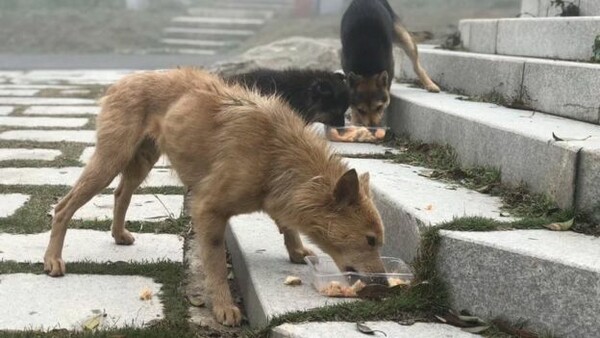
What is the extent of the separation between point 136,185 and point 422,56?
14.8 feet

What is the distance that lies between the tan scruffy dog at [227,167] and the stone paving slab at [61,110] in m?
5.17

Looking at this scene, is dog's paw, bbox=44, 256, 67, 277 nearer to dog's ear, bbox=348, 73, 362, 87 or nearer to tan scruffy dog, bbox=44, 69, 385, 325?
tan scruffy dog, bbox=44, 69, 385, 325

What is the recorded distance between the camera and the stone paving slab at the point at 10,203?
4.70 m

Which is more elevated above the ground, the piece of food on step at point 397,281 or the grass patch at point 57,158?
the piece of food on step at point 397,281

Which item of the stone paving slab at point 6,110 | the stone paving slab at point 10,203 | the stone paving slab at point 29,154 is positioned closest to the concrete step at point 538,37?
the stone paving slab at point 10,203

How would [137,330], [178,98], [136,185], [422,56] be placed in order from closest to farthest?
[137,330] → [178,98] → [136,185] → [422,56]

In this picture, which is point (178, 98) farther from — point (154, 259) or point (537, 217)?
point (537, 217)

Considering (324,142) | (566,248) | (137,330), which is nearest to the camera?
(566,248)

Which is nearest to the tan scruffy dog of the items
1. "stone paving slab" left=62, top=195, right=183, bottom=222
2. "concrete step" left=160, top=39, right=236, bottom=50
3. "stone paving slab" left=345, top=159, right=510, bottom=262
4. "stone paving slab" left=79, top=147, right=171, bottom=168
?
"stone paving slab" left=345, top=159, right=510, bottom=262

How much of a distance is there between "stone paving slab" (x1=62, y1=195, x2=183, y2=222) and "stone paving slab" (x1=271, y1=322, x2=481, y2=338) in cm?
212

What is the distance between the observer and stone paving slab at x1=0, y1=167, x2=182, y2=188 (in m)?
5.48

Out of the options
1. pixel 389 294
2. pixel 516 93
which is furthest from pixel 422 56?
pixel 389 294

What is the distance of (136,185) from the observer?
4.34 m

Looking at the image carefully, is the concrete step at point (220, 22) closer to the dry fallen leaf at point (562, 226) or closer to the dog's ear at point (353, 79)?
the dog's ear at point (353, 79)
